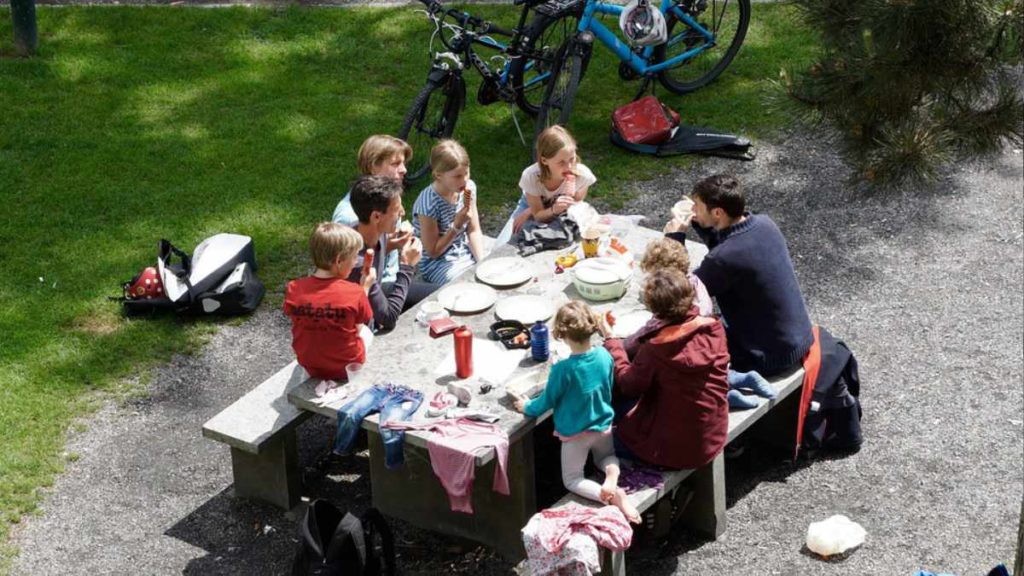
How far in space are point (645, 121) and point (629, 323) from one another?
401 cm

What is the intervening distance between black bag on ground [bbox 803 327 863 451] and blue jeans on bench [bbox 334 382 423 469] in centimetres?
200

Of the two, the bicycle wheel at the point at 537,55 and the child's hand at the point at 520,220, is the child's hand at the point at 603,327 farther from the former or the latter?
the bicycle wheel at the point at 537,55

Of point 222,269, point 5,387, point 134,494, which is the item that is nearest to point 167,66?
point 222,269

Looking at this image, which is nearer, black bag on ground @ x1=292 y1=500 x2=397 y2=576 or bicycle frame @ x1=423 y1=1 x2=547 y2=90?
black bag on ground @ x1=292 y1=500 x2=397 y2=576

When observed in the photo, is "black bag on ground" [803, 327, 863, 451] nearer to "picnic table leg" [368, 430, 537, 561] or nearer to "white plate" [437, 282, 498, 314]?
"picnic table leg" [368, 430, 537, 561]

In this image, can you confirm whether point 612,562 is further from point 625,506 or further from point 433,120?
point 433,120

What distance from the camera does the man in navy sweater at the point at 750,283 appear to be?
19.2ft

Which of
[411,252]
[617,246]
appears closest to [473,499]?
[411,252]

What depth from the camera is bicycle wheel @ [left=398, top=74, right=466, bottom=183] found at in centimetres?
912

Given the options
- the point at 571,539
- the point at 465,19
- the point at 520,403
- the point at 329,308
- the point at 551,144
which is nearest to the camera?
the point at 571,539

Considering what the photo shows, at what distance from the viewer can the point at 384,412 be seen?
17.9 feet

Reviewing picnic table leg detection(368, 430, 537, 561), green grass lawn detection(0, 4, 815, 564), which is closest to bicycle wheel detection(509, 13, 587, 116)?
green grass lawn detection(0, 4, 815, 564)

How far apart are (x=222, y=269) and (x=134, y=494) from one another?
71.6 inches

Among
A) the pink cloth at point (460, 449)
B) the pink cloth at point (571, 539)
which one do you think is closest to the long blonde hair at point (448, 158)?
the pink cloth at point (460, 449)
